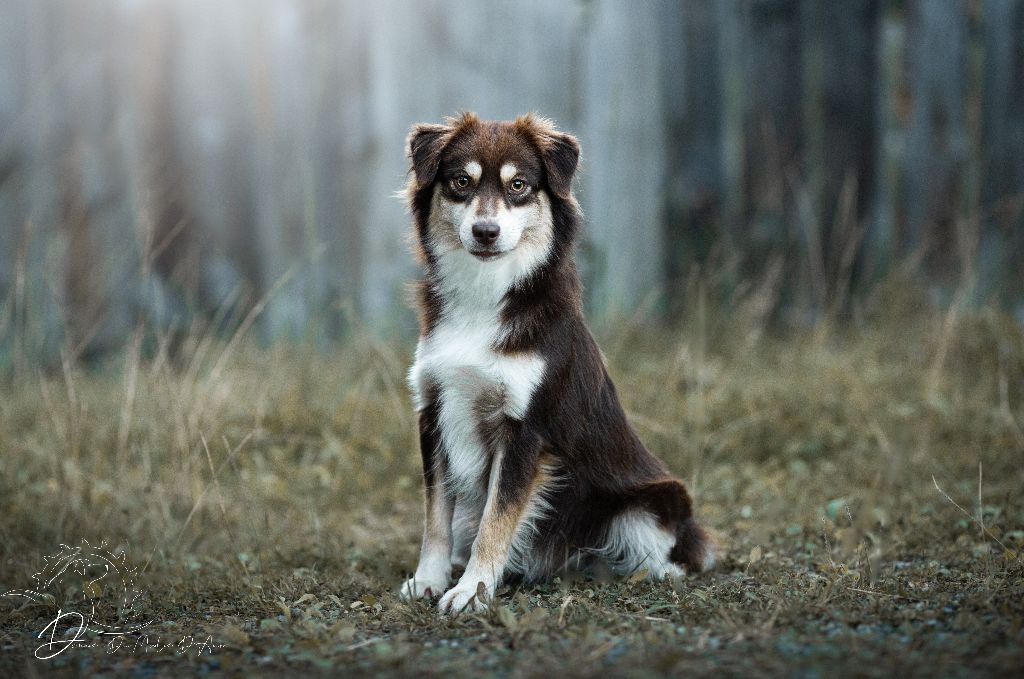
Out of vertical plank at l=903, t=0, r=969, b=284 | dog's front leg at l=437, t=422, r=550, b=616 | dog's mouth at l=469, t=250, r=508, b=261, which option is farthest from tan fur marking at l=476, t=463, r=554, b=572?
vertical plank at l=903, t=0, r=969, b=284

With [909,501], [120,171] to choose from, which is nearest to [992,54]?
[909,501]

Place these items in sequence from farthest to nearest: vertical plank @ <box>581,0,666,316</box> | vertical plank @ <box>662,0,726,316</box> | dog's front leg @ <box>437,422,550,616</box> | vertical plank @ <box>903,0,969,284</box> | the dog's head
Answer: vertical plank @ <box>662,0,726,316</box>
vertical plank @ <box>581,0,666,316</box>
vertical plank @ <box>903,0,969,284</box>
the dog's head
dog's front leg @ <box>437,422,550,616</box>

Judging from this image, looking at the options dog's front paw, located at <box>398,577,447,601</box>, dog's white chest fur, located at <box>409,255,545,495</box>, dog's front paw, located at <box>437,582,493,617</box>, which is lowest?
dog's front paw, located at <box>398,577,447,601</box>

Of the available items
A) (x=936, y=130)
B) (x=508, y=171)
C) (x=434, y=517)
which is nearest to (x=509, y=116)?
(x=936, y=130)

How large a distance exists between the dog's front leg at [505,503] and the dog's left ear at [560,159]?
844mm

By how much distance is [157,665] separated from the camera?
246cm

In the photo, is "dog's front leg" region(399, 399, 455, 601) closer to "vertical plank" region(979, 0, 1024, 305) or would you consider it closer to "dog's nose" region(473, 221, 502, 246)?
"dog's nose" region(473, 221, 502, 246)

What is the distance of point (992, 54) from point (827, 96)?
100 cm

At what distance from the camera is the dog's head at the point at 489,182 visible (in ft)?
10.5

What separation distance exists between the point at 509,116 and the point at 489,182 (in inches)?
125

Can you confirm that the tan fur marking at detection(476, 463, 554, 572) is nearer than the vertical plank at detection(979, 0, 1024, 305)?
Yes

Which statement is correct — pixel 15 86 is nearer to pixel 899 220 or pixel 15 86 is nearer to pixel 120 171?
pixel 120 171

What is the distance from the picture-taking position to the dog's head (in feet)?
10.5

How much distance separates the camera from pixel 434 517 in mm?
3324
